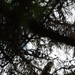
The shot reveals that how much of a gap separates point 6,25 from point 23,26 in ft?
0.73

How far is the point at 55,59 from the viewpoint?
3.06 m

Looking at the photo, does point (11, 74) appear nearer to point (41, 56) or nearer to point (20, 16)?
point (41, 56)

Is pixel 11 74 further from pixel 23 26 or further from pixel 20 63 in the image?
pixel 23 26

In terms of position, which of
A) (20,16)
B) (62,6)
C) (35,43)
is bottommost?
(35,43)

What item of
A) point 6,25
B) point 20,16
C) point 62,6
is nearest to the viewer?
point 20,16

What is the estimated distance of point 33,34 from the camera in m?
2.72

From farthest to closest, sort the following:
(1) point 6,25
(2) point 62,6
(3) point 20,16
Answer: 1. (2) point 62,6
2. (1) point 6,25
3. (3) point 20,16

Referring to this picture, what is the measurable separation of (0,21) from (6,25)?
0.30 ft

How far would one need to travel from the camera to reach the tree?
257cm

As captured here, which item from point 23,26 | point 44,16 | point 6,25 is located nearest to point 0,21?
point 6,25

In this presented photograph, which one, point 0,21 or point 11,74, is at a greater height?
point 0,21

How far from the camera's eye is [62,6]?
114 inches

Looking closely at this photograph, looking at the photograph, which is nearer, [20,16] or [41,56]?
[20,16]

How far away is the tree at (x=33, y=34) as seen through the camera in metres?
2.57
